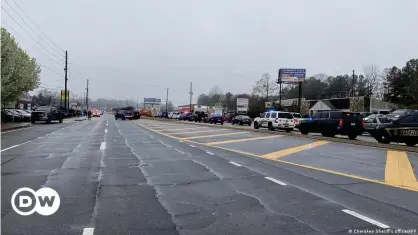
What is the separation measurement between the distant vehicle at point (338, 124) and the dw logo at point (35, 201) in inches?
798

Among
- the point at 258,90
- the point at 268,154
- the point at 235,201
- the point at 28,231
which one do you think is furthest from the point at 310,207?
the point at 258,90

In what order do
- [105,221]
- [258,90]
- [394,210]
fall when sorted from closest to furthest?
[105,221] → [394,210] → [258,90]

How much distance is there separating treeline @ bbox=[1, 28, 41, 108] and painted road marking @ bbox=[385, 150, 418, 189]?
3033cm

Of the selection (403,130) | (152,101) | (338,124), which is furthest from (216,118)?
(152,101)

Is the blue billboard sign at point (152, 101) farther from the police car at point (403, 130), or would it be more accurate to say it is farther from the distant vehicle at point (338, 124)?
the police car at point (403, 130)

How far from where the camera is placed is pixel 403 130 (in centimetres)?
1919

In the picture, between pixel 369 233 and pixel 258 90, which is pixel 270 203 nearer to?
pixel 369 233

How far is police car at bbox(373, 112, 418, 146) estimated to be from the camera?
61.8ft

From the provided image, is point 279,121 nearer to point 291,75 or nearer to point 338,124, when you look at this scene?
point 338,124

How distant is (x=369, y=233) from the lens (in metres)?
5.48

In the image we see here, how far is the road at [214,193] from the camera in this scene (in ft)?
19.4

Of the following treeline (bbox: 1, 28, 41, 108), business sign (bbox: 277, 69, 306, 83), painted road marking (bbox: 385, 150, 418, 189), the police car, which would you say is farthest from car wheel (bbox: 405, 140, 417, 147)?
business sign (bbox: 277, 69, 306, 83)

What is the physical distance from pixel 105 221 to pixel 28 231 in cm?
102

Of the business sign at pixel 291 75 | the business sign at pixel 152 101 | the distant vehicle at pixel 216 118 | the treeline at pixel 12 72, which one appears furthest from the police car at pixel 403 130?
the business sign at pixel 152 101
